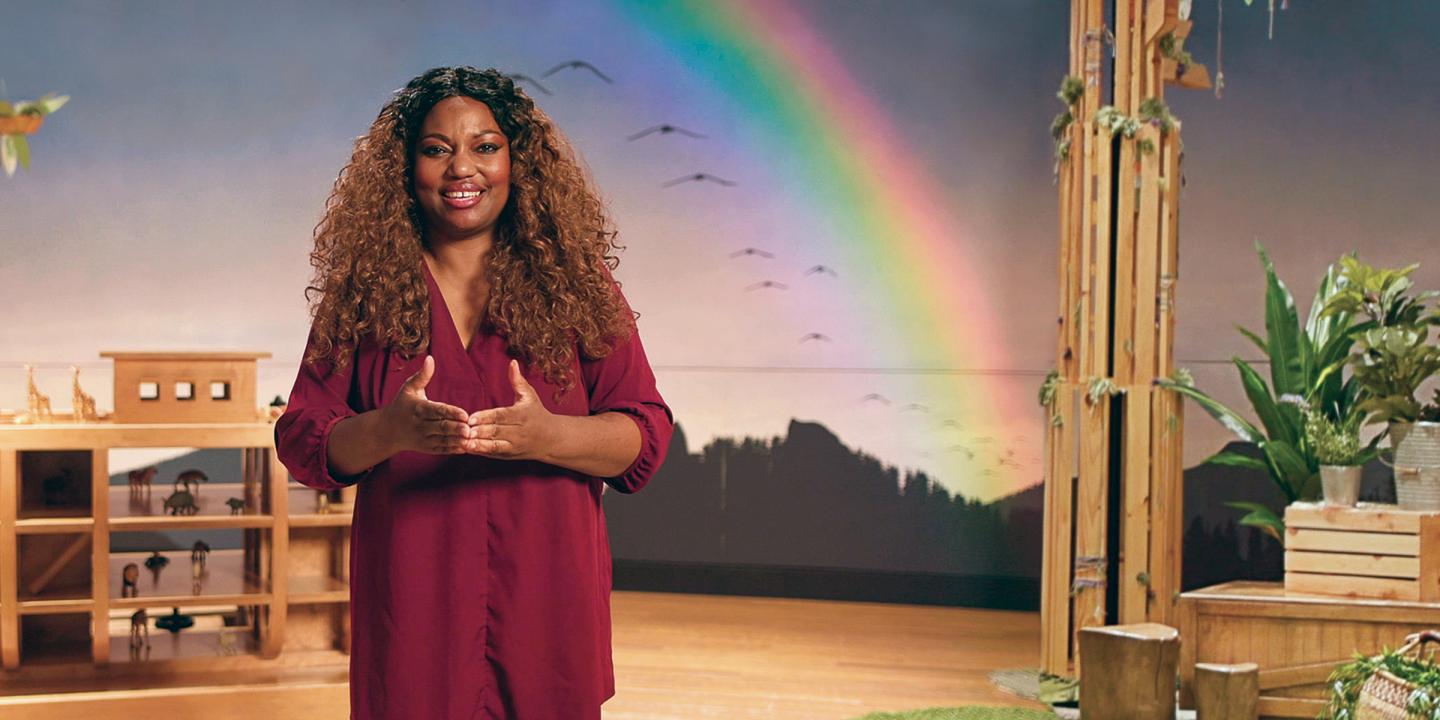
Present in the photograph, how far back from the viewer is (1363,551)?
3.65m

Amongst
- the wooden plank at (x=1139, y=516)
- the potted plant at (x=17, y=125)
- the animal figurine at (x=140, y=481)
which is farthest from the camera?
the wooden plank at (x=1139, y=516)

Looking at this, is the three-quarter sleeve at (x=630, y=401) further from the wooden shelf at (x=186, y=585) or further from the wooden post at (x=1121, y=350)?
the wooden post at (x=1121, y=350)

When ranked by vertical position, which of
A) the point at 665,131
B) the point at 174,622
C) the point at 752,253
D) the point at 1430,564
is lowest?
the point at 174,622

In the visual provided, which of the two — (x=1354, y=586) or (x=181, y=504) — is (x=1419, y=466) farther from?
(x=181, y=504)

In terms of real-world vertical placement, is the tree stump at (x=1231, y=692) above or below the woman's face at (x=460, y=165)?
below

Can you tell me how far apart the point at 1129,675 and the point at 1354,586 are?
68 cm

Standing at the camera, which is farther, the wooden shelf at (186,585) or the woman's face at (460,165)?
the wooden shelf at (186,585)

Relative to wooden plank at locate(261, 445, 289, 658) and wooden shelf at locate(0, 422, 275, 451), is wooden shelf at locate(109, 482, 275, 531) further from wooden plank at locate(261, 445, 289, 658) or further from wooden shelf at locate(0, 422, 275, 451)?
wooden shelf at locate(0, 422, 275, 451)

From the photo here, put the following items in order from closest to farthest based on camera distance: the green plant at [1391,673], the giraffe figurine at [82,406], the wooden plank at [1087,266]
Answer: the green plant at [1391,673] → the giraffe figurine at [82,406] → the wooden plank at [1087,266]

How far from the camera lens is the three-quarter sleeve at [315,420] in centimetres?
148

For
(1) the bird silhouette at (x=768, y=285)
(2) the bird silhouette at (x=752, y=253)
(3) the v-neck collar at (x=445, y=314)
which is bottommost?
(3) the v-neck collar at (x=445, y=314)

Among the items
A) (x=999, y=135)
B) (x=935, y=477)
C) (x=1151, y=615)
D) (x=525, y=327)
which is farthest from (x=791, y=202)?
(x=525, y=327)

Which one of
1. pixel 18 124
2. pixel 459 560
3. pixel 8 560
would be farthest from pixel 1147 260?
pixel 18 124

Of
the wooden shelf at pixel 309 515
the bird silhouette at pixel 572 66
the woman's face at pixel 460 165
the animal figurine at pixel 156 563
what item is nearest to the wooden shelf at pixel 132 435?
the wooden shelf at pixel 309 515
